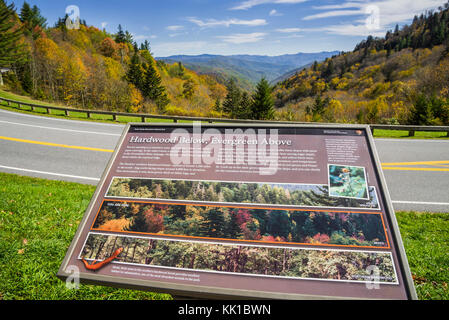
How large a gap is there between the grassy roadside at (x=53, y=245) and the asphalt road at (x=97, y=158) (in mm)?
1266

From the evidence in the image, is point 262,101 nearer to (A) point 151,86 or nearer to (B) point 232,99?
(B) point 232,99

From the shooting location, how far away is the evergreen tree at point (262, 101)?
94.8 ft

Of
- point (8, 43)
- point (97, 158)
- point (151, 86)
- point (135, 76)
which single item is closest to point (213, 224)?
point (97, 158)

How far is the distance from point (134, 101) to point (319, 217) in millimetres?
56298

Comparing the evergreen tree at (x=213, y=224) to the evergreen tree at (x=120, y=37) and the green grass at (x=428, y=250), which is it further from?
the evergreen tree at (x=120, y=37)

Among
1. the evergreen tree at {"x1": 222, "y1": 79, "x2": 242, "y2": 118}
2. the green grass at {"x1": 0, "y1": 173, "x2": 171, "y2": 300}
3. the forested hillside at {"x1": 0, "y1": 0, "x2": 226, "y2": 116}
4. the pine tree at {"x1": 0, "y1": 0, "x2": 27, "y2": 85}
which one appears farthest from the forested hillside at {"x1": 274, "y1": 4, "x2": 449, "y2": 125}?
the green grass at {"x1": 0, "y1": 173, "x2": 171, "y2": 300}

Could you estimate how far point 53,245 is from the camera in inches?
138

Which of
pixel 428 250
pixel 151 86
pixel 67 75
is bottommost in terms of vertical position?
pixel 428 250

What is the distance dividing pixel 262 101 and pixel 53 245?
27432 mm

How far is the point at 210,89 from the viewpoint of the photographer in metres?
97.1

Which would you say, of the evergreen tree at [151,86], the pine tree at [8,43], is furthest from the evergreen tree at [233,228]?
the evergreen tree at [151,86]

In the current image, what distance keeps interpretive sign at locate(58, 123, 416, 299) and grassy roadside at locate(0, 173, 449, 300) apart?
3.37 ft
